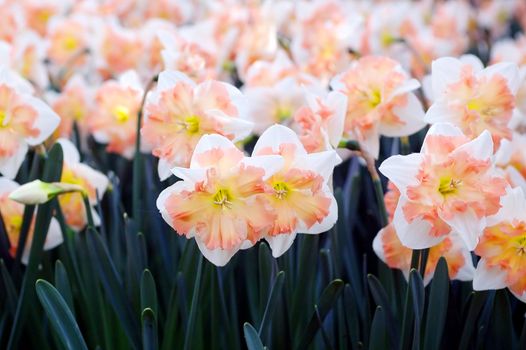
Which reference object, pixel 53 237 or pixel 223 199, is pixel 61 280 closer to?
pixel 53 237

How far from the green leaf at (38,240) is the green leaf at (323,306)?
0.56 meters

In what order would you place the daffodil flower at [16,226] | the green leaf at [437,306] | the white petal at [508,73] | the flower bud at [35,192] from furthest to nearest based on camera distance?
the daffodil flower at [16,226]
the white petal at [508,73]
the flower bud at [35,192]
the green leaf at [437,306]

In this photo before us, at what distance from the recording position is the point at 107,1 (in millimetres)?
3023

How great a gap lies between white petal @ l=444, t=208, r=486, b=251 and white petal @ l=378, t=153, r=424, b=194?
74 mm

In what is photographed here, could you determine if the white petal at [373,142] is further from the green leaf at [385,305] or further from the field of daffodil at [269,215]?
the green leaf at [385,305]

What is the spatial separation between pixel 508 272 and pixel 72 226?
91 cm

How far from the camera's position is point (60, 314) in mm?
1223

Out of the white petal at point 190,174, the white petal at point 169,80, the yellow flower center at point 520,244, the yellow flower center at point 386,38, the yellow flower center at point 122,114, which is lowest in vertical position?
the yellow flower center at point 520,244

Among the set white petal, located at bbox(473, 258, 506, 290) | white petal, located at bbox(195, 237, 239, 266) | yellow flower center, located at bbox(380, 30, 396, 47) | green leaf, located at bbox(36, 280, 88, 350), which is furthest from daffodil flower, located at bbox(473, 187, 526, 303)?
yellow flower center, located at bbox(380, 30, 396, 47)

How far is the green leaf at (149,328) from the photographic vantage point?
117 cm

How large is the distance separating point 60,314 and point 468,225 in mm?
695

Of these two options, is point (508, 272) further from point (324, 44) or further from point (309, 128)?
point (324, 44)

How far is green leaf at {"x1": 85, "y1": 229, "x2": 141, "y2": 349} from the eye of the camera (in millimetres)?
1361

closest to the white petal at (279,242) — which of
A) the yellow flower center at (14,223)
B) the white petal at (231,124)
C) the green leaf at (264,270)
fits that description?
the green leaf at (264,270)
